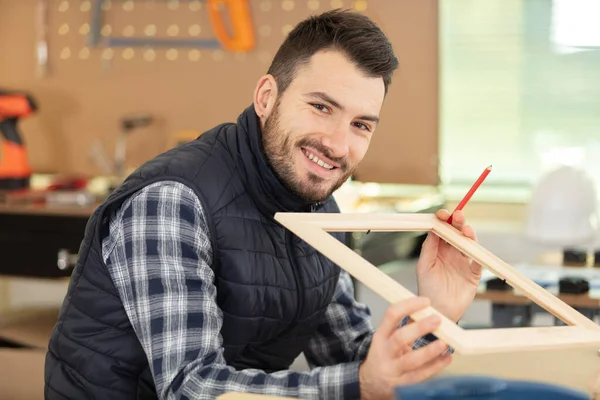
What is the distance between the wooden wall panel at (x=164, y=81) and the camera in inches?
131

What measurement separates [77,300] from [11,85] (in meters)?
2.69

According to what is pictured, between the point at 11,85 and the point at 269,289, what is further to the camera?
the point at 11,85

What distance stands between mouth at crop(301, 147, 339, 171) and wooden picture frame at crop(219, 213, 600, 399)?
0.70 feet

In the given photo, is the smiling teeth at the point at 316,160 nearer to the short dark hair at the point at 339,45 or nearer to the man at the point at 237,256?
the man at the point at 237,256

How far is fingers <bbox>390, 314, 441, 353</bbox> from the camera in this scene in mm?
1071

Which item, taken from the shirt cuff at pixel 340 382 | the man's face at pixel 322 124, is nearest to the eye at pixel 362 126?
the man's face at pixel 322 124

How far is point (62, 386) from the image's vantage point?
152cm

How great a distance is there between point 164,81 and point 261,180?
7.31 feet

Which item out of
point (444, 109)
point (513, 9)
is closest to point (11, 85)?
point (444, 109)

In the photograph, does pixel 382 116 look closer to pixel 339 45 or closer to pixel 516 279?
pixel 339 45

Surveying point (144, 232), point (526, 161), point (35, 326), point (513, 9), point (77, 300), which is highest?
point (513, 9)

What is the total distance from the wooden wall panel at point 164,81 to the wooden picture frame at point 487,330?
1.81 meters

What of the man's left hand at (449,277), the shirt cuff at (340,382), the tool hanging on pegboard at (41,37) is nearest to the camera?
the shirt cuff at (340,382)

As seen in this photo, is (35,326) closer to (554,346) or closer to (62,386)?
(62,386)
